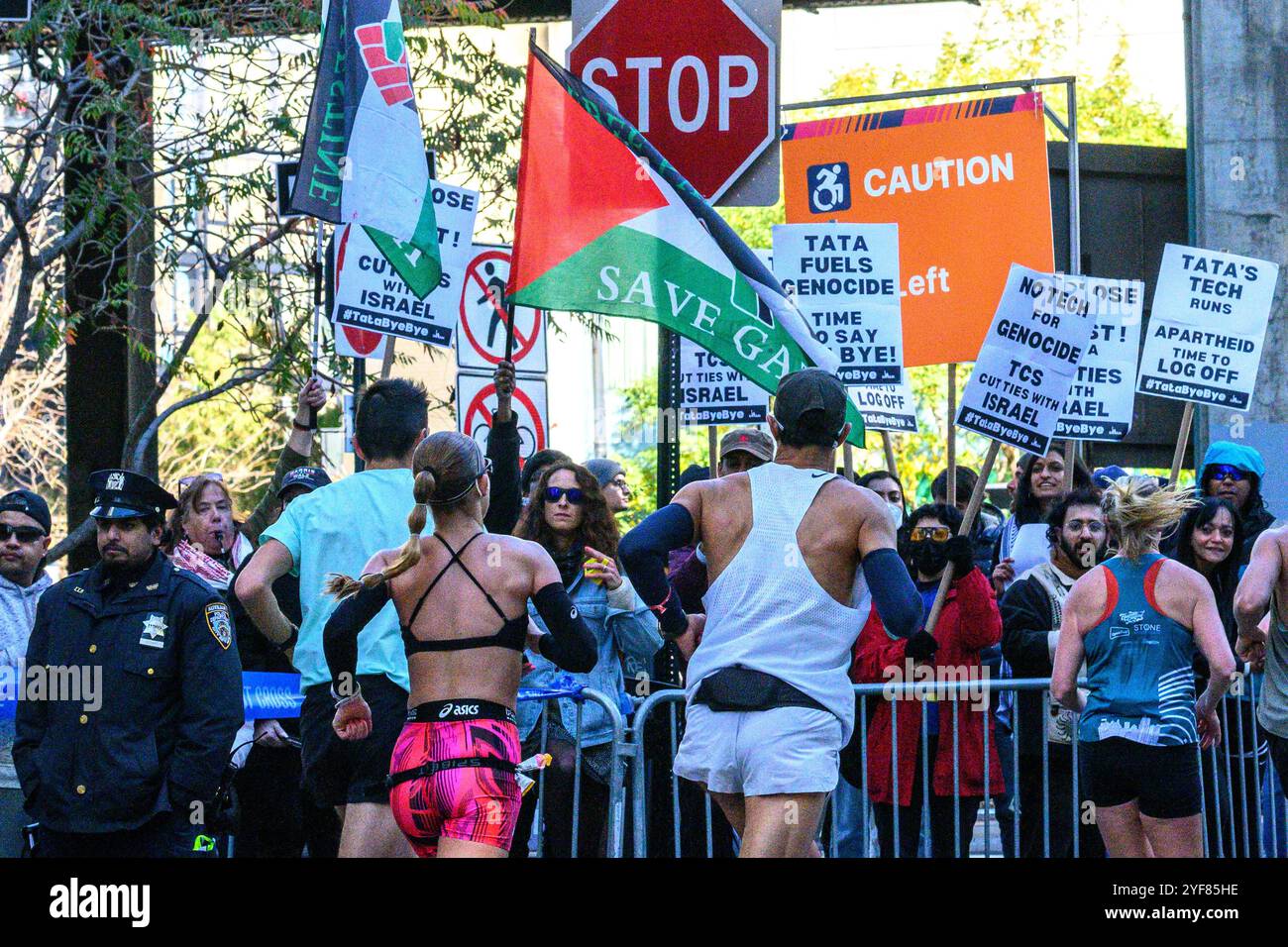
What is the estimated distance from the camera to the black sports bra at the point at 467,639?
229 inches

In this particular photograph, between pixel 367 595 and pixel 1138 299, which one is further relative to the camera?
pixel 1138 299

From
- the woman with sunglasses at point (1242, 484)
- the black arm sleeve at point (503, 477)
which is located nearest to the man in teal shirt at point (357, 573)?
the black arm sleeve at point (503, 477)

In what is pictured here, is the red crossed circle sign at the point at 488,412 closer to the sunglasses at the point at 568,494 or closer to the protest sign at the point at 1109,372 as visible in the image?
the sunglasses at the point at 568,494

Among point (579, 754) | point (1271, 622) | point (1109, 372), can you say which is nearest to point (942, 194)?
point (1109, 372)

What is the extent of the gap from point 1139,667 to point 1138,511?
58 cm

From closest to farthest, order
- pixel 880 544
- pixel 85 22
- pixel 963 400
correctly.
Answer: pixel 880 544
pixel 963 400
pixel 85 22

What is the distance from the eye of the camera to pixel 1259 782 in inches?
349

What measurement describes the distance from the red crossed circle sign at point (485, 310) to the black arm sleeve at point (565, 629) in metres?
4.88

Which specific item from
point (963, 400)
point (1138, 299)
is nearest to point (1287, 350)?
point (1138, 299)

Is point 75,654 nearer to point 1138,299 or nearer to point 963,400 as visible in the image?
point 963,400

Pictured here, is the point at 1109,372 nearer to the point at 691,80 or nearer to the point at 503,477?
the point at 691,80

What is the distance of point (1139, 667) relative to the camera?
721 cm

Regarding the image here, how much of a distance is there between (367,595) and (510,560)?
0.44m
